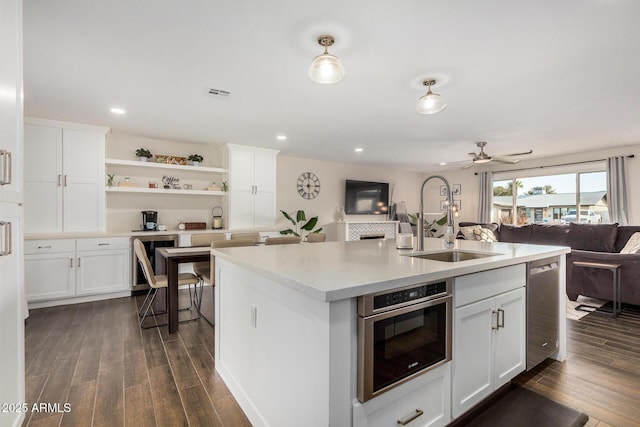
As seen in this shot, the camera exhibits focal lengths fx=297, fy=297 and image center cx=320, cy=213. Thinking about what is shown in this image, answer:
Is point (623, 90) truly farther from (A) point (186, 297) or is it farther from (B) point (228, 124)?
(A) point (186, 297)

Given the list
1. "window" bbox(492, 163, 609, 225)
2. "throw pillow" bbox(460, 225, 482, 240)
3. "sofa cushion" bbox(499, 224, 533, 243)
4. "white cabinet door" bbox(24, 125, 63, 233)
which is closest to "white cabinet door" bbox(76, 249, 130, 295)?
"white cabinet door" bbox(24, 125, 63, 233)

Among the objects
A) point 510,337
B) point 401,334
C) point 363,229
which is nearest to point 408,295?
point 401,334

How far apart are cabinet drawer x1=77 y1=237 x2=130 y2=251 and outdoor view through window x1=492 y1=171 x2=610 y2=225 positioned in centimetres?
750

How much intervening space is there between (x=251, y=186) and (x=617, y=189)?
645 cm

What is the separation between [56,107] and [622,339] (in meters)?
6.13

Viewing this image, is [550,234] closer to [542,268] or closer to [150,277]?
[542,268]

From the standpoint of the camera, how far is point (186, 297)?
4.12 metres

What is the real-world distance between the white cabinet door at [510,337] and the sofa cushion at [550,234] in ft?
13.5

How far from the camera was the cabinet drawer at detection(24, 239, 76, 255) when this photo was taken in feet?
11.3

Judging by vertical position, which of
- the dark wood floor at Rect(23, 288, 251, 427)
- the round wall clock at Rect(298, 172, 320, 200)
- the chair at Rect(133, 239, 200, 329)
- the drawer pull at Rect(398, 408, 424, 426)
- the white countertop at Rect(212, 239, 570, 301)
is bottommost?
the dark wood floor at Rect(23, 288, 251, 427)

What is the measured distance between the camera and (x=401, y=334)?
1.21 meters

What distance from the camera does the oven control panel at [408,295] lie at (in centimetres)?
112

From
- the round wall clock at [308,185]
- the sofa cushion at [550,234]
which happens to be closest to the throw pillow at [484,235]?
the sofa cushion at [550,234]

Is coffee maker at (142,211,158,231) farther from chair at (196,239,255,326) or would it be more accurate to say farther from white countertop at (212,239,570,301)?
white countertop at (212,239,570,301)
